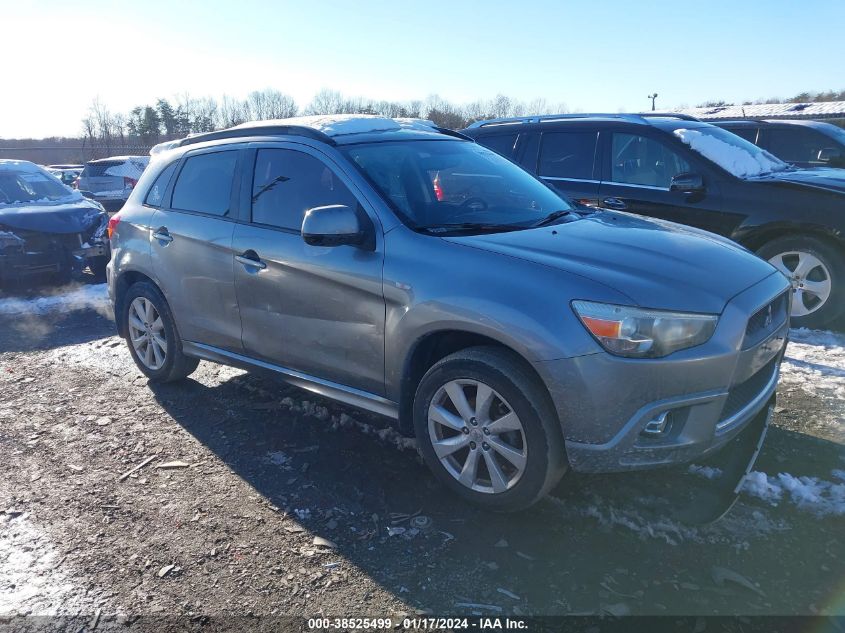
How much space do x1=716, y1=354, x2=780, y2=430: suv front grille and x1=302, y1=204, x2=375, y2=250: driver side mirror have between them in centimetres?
187

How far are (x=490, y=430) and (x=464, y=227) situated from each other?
1.11 m

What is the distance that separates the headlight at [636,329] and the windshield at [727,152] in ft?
13.5

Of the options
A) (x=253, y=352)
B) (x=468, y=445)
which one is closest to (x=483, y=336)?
(x=468, y=445)

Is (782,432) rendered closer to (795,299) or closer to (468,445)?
(468,445)

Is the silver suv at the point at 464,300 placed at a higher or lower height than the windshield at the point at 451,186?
lower

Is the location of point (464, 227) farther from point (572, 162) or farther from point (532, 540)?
point (572, 162)

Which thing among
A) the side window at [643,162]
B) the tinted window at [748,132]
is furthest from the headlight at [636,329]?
the tinted window at [748,132]

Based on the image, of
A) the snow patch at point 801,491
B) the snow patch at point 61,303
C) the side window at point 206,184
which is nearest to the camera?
the snow patch at point 801,491

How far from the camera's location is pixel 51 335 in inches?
265

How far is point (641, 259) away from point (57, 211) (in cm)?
829

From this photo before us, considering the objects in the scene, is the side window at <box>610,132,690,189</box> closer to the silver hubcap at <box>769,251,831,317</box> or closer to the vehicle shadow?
the silver hubcap at <box>769,251,831,317</box>

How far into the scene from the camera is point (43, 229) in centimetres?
843

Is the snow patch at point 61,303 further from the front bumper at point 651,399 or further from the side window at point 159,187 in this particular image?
the front bumper at point 651,399

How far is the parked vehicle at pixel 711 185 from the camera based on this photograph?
583 cm
